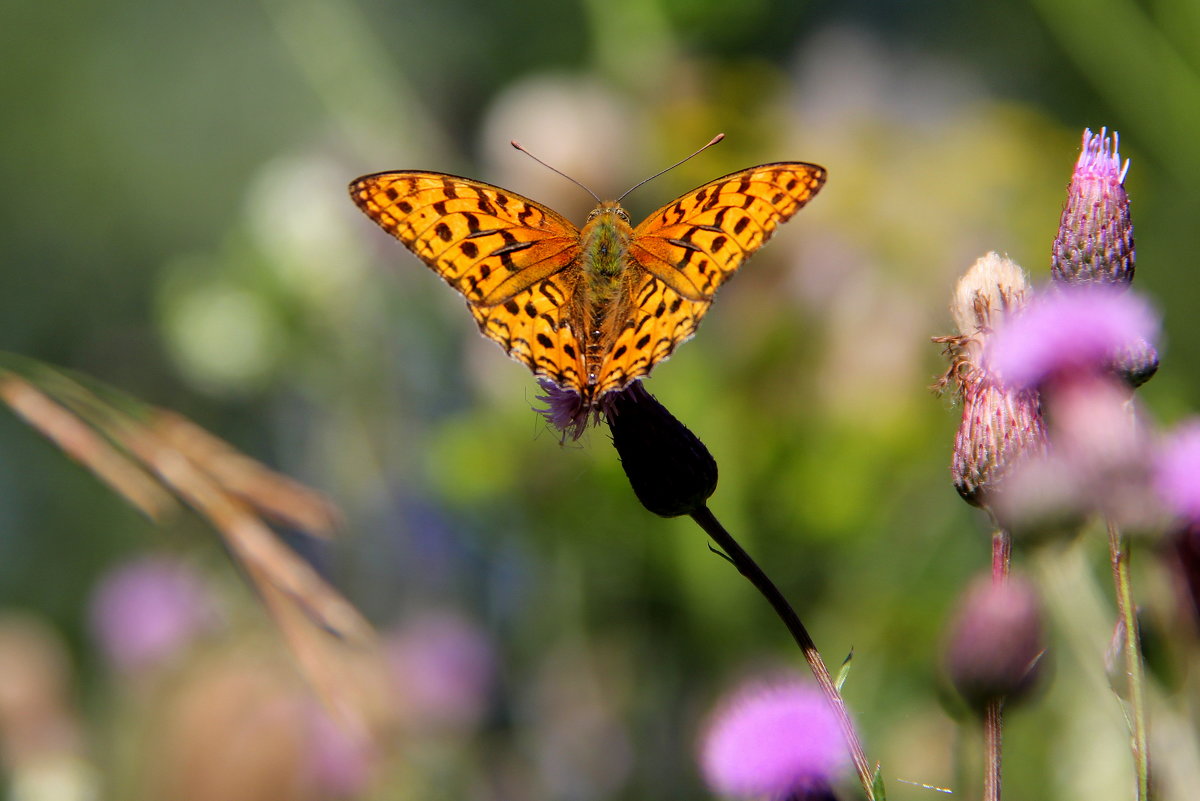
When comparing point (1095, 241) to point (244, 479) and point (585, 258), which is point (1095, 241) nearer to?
point (585, 258)

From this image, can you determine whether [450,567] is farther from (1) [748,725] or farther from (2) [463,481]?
(1) [748,725]

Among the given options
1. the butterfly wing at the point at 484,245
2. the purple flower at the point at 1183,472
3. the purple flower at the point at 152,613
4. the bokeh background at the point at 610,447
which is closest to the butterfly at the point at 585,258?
the butterfly wing at the point at 484,245

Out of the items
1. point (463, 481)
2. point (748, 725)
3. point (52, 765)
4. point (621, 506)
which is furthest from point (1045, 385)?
point (52, 765)

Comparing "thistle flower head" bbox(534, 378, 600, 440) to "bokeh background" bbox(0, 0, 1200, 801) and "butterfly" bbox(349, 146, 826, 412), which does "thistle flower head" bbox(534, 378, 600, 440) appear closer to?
"butterfly" bbox(349, 146, 826, 412)

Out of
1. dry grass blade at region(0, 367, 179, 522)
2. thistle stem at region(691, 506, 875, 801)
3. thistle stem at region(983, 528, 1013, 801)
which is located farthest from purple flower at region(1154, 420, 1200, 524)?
dry grass blade at region(0, 367, 179, 522)

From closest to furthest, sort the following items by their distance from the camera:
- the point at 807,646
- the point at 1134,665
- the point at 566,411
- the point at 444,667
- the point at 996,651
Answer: the point at 1134,665, the point at 807,646, the point at 996,651, the point at 566,411, the point at 444,667

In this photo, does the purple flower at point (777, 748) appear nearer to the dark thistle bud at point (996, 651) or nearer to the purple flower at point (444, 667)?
the dark thistle bud at point (996, 651)

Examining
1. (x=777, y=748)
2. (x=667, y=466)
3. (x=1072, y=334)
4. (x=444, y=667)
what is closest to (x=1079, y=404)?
(x=1072, y=334)
